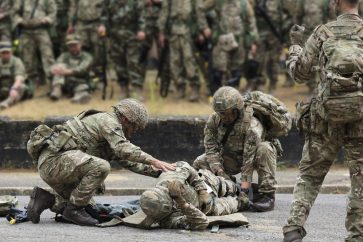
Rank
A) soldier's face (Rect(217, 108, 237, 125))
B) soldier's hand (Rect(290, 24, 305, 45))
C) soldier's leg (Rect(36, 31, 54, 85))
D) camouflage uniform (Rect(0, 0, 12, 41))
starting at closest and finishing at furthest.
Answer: soldier's hand (Rect(290, 24, 305, 45)) < soldier's face (Rect(217, 108, 237, 125)) < soldier's leg (Rect(36, 31, 54, 85)) < camouflage uniform (Rect(0, 0, 12, 41))

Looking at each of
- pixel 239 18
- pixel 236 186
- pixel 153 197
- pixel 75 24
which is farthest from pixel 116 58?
pixel 153 197

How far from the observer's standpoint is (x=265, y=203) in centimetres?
1294

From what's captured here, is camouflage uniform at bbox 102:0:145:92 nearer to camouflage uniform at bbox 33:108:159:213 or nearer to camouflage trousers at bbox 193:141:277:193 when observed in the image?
camouflage trousers at bbox 193:141:277:193

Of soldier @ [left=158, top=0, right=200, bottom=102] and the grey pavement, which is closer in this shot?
the grey pavement

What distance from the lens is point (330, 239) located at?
11.1 metres

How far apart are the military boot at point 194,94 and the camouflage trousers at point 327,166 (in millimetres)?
9940

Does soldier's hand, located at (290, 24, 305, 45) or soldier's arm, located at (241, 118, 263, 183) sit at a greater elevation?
soldier's hand, located at (290, 24, 305, 45)

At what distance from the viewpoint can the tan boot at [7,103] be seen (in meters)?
19.3

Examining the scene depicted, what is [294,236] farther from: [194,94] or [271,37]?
[271,37]

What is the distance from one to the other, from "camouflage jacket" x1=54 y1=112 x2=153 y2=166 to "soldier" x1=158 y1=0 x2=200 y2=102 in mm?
8367

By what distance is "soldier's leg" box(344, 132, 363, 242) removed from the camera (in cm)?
1000

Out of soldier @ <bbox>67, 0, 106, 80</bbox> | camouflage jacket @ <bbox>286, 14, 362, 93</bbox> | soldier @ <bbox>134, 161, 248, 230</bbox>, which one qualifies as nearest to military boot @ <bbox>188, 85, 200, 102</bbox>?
soldier @ <bbox>67, 0, 106, 80</bbox>

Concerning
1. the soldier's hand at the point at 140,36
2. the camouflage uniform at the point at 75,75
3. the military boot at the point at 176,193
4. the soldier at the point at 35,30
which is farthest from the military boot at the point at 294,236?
the soldier at the point at 35,30

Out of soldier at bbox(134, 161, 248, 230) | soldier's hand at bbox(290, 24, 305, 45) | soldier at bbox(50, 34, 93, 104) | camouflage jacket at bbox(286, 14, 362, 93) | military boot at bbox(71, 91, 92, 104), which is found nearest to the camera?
camouflage jacket at bbox(286, 14, 362, 93)
